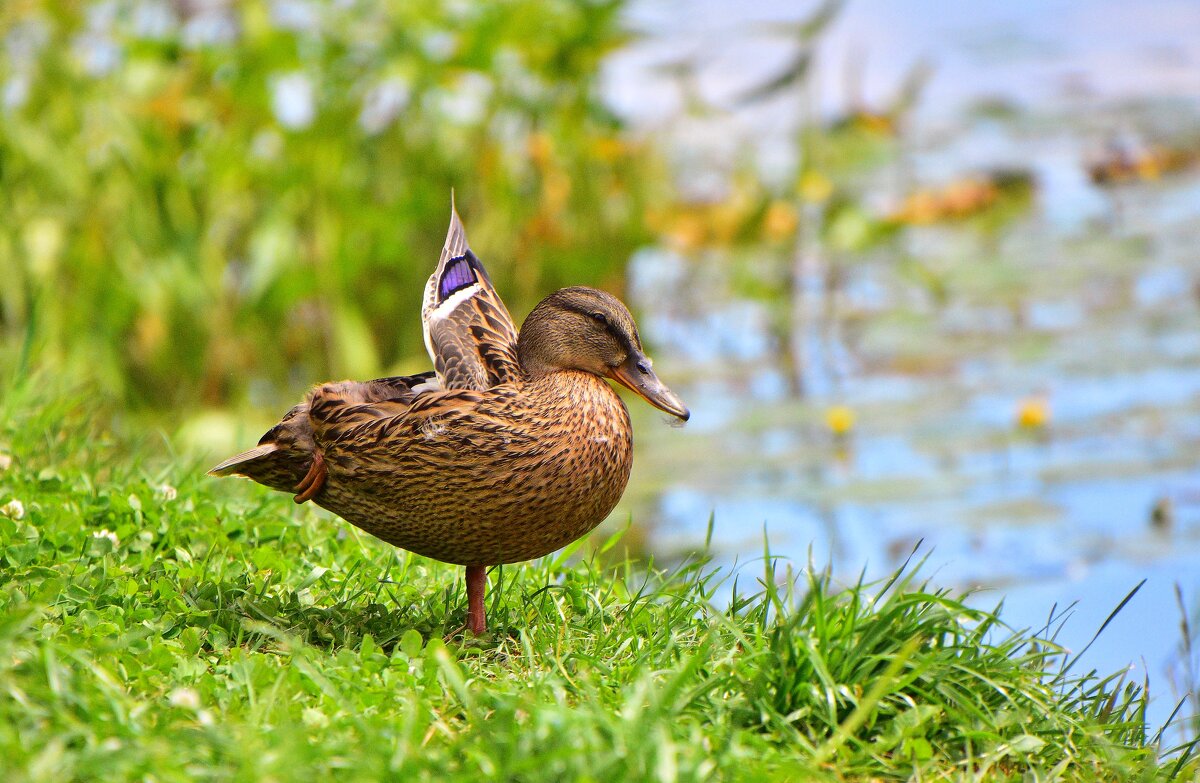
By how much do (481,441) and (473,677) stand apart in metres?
0.50

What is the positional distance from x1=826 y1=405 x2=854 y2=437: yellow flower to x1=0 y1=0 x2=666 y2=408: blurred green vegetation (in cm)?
146

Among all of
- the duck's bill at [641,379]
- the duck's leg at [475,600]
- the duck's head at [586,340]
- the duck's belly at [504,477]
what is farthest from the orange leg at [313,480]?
the duck's bill at [641,379]

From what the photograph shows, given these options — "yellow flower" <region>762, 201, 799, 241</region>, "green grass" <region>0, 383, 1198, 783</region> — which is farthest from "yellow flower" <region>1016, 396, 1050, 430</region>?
"green grass" <region>0, 383, 1198, 783</region>

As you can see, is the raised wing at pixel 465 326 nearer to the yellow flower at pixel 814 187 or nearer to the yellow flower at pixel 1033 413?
the yellow flower at pixel 1033 413

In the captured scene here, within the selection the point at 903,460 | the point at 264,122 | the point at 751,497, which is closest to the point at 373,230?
the point at 264,122

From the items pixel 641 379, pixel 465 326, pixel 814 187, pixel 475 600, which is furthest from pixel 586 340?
pixel 814 187

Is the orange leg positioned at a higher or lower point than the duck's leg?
higher

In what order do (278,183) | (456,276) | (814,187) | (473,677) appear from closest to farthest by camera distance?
(473,677) → (456,276) → (278,183) → (814,187)

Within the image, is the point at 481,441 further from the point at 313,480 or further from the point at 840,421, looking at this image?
the point at 840,421

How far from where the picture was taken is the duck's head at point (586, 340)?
313cm

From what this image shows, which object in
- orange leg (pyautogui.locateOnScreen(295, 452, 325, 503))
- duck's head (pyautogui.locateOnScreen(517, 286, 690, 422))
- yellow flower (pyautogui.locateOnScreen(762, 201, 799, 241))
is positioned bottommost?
orange leg (pyautogui.locateOnScreen(295, 452, 325, 503))

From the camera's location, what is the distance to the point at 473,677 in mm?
2930

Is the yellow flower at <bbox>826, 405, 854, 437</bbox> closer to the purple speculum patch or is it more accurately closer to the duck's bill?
the purple speculum patch

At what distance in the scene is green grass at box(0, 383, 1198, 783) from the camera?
2.40 m
